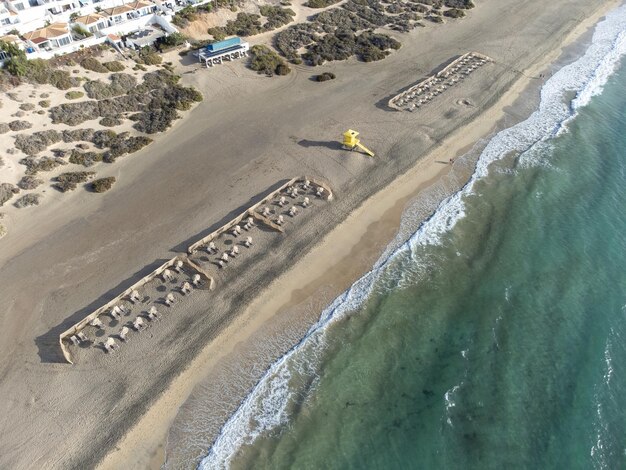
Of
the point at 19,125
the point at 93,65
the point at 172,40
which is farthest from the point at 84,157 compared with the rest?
the point at 172,40

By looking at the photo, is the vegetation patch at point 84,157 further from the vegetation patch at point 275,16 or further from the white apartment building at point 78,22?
the vegetation patch at point 275,16

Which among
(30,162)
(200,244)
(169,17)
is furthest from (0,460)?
(169,17)

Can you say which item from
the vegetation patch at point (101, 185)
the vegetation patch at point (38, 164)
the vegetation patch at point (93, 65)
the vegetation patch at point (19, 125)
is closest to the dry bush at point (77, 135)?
the vegetation patch at point (38, 164)

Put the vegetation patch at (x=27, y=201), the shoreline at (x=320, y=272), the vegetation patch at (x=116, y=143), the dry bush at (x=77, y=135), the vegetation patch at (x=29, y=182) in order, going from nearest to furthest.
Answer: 1. the shoreline at (x=320, y=272)
2. the vegetation patch at (x=27, y=201)
3. the vegetation patch at (x=29, y=182)
4. the vegetation patch at (x=116, y=143)
5. the dry bush at (x=77, y=135)

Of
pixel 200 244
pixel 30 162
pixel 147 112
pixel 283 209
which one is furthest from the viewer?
pixel 147 112

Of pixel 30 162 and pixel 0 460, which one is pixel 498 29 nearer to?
pixel 30 162
